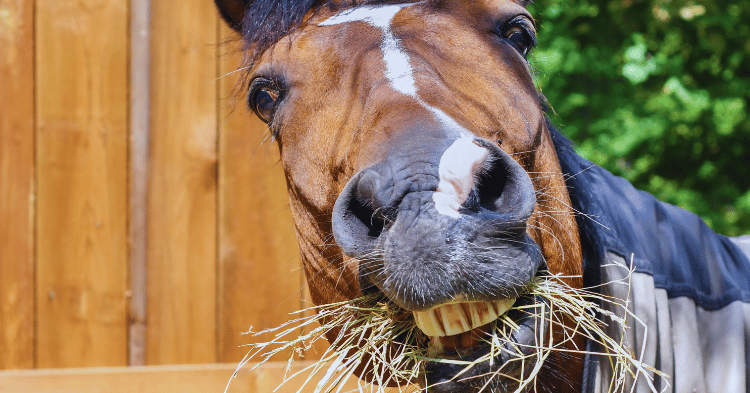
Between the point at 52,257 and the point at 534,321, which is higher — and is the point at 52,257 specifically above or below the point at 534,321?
below

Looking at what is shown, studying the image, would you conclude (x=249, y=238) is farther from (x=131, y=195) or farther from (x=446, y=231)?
(x=446, y=231)

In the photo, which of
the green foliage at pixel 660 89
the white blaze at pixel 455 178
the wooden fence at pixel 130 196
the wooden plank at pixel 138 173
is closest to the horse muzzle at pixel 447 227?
the white blaze at pixel 455 178

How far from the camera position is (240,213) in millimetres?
2914

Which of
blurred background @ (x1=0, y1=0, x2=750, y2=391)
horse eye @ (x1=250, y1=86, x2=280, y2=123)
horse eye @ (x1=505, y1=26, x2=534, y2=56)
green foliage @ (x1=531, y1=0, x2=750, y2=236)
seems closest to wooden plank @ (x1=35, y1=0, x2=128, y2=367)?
blurred background @ (x1=0, y1=0, x2=750, y2=391)

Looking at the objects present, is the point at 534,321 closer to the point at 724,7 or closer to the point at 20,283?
the point at 20,283

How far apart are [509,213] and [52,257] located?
2.38 m

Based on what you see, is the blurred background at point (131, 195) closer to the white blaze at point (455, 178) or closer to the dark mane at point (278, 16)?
the dark mane at point (278, 16)

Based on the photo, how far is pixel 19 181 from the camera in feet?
8.91

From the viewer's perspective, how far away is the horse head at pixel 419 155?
1104 millimetres

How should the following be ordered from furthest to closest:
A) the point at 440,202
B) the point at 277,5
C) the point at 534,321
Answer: the point at 277,5 < the point at 534,321 < the point at 440,202

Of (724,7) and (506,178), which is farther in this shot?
(724,7)

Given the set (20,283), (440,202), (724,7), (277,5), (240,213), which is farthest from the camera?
(724,7)

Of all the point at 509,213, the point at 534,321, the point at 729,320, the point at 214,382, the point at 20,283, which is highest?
the point at 509,213

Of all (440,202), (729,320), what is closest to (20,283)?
(440,202)
